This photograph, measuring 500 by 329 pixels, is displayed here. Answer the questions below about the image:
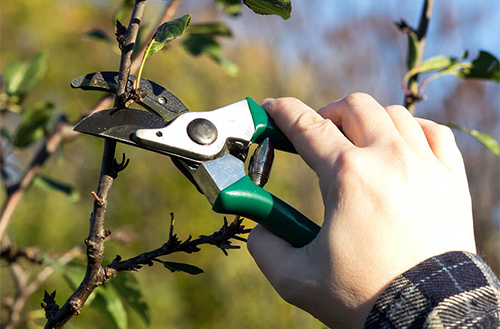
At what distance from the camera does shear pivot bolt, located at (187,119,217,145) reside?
103 cm

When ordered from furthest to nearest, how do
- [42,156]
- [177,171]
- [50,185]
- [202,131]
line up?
[177,171] < [50,185] < [42,156] < [202,131]

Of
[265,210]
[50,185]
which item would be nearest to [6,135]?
[50,185]

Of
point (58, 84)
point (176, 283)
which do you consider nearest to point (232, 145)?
point (176, 283)

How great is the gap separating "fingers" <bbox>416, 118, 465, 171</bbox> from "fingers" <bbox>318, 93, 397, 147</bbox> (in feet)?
0.32

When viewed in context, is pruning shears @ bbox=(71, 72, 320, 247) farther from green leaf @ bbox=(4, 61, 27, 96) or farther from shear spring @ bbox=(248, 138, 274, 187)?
green leaf @ bbox=(4, 61, 27, 96)

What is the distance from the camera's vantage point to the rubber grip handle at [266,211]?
958mm

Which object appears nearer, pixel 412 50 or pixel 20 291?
pixel 412 50

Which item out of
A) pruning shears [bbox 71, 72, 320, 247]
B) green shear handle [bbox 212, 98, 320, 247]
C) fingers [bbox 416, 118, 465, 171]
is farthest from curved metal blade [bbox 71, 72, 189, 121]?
fingers [bbox 416, 118, 465, 171]

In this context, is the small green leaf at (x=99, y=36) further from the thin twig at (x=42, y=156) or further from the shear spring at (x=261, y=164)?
the shear spring at (x=261, y=164)

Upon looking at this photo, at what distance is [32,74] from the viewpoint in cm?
190

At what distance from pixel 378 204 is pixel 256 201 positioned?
0.22 metres

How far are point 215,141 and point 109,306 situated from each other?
0.74 metres

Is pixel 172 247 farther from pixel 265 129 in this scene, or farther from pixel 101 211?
pixel 265 129

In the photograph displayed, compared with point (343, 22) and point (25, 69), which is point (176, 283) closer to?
point (25, 69)
